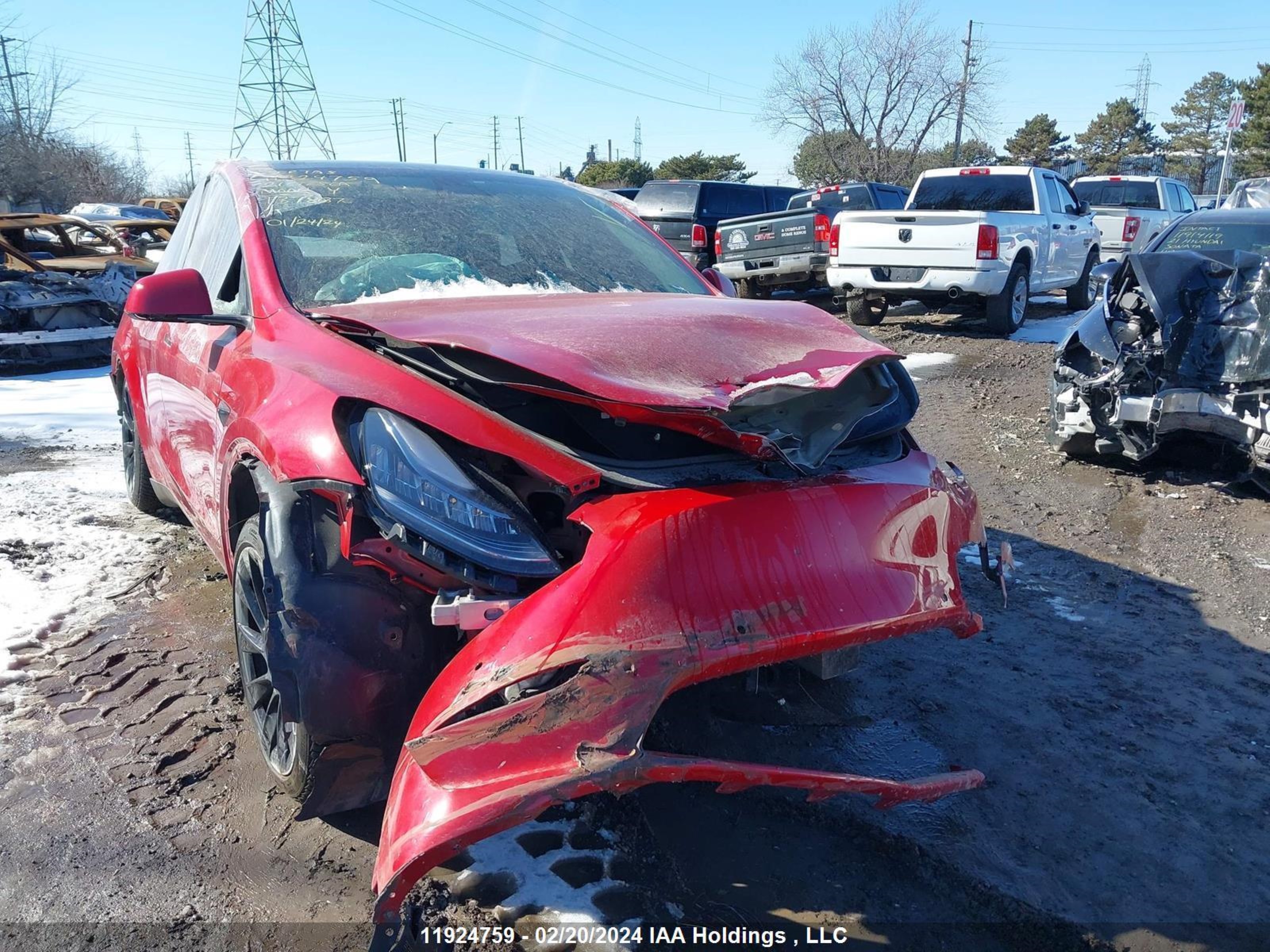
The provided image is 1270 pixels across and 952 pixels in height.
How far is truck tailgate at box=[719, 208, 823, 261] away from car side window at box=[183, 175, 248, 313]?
9.05 metres

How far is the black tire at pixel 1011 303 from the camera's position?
10797 millimetres

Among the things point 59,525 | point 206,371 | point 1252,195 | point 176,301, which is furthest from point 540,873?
point 1252,195

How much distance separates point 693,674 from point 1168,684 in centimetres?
238

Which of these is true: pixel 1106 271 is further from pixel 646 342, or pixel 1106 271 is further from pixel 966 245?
pixel 646 342

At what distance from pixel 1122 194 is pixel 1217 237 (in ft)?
45.7

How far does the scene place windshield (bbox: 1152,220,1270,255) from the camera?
620 cm

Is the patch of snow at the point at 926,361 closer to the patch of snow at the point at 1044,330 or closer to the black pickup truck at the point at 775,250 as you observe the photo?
the patch of snow at the point at 1044,330

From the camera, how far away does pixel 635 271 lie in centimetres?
364

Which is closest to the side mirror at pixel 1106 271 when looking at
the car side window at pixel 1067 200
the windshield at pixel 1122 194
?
the car side window at pixel 1067 200

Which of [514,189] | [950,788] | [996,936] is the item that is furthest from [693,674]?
[514,189]

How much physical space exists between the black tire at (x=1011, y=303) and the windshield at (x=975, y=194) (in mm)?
1096

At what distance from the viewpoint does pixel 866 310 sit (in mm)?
11617

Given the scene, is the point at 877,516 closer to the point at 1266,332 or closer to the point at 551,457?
the point at 551,457

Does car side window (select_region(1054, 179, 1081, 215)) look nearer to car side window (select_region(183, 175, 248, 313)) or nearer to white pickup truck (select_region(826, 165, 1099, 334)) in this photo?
white pickup truck (select_region(826, 165, 1099, 334))
